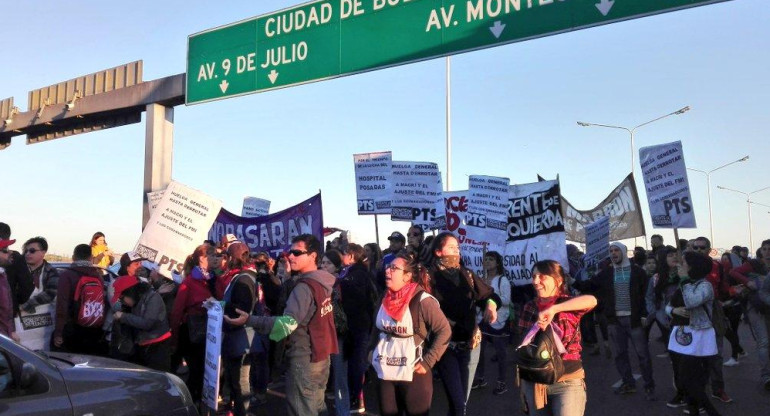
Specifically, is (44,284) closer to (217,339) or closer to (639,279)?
(217,339)

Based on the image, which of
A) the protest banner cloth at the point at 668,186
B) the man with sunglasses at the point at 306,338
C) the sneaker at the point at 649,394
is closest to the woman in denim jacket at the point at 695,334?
the sneaker at the point at 649,394

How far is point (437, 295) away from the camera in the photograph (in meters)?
5.88

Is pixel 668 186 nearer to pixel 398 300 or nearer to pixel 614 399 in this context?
pixel 614 399

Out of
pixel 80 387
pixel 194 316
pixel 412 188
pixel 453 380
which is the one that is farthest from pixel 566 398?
pixel 412 188

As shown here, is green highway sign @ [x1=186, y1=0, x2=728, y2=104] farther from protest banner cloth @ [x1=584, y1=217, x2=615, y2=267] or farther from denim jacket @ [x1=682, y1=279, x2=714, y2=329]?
protest banner cloth @ [x1=584, y1=217, x2=615, y2=267]

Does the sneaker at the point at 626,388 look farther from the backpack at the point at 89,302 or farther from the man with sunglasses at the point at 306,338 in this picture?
the backpack at the point at 89,302

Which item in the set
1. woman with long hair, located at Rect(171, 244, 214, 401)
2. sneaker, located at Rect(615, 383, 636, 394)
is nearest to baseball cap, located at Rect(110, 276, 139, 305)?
woman with long hair, located at Rect(171, 244, 214, 401)

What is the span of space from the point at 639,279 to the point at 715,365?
1.39 metres

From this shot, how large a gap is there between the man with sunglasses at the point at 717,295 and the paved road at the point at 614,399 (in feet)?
0.51

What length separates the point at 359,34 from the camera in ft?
26.6

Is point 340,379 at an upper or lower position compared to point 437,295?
lower

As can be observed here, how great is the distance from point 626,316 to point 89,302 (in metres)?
6.60

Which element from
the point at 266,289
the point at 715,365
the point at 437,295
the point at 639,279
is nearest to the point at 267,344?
the point at 266,289

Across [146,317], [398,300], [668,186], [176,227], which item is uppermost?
[668,186]
